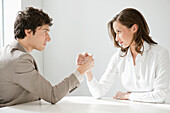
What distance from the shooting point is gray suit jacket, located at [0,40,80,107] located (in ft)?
3.98

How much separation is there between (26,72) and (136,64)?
0.80 m

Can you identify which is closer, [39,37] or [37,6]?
[39,37]

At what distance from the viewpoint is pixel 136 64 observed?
1.62 m

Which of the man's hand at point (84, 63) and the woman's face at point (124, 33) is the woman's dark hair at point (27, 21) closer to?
the man's hand at point (84, 63)

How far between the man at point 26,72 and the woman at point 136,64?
282mm

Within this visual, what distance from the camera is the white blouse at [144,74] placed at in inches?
57.5

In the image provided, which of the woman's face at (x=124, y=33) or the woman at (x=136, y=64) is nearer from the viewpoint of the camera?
the woman at (x=136, y=64)

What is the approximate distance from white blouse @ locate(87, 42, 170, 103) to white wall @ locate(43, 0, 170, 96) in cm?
97

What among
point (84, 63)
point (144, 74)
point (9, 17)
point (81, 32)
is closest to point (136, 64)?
point (144, 74)

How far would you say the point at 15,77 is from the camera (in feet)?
3.98

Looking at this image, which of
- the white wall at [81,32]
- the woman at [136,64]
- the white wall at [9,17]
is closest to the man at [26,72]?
the woman at [136,64]

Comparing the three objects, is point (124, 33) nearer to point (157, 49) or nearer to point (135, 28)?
point (135, 28)

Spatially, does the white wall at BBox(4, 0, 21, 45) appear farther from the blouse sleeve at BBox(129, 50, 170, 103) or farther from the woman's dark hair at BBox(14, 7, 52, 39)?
the blouse sleeve at BBox(129, 50, 170, 103)

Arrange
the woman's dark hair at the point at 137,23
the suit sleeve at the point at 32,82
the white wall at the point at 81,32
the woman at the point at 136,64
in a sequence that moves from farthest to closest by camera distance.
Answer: the white wall at the point at 81,32 < the woman's dark hair at the point at 137,23 < the woman at the point at 136,64 < the suit sleeve at the point at 32,82
